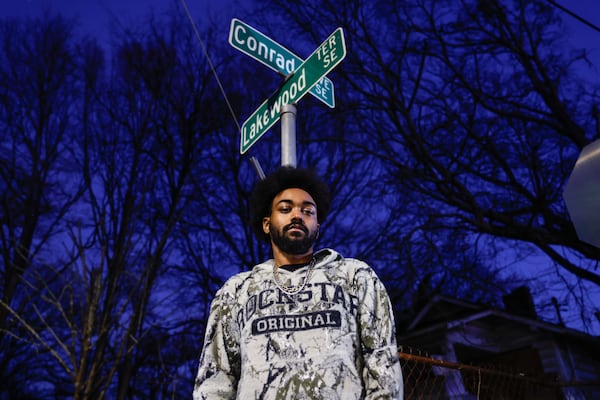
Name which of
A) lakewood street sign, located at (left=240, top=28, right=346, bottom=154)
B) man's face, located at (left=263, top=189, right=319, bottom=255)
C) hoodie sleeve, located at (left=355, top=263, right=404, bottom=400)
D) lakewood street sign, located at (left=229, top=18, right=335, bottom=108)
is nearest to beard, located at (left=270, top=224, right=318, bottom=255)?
man's face, located at (left=263, top=189, right=319, bottom=255)

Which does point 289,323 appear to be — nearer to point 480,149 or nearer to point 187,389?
point 480,149

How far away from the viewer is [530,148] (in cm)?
1021

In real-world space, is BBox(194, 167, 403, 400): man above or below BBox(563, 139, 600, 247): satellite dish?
below

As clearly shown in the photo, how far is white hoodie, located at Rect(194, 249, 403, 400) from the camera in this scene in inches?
80.4

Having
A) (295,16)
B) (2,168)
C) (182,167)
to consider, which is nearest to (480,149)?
(295,16)

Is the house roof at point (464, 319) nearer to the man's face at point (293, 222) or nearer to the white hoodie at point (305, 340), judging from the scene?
the man's face at point (293, 222)

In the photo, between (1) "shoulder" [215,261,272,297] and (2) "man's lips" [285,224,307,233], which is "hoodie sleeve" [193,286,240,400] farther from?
(2) "man's lips" [285,224,307,233]

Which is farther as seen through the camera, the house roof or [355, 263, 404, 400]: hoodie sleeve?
the house roof

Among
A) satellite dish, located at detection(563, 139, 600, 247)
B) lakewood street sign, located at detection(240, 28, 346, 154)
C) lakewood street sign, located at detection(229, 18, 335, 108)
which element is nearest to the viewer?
satellite dish, located at detection(563, 139, 600, 247)

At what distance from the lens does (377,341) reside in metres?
2.15

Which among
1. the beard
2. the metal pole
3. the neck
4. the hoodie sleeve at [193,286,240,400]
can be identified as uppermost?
the metal pole

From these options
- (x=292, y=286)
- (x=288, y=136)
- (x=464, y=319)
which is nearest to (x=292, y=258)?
(x=292, y=286)

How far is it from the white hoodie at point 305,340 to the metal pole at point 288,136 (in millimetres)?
1463

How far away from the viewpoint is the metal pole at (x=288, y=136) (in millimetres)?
3835
